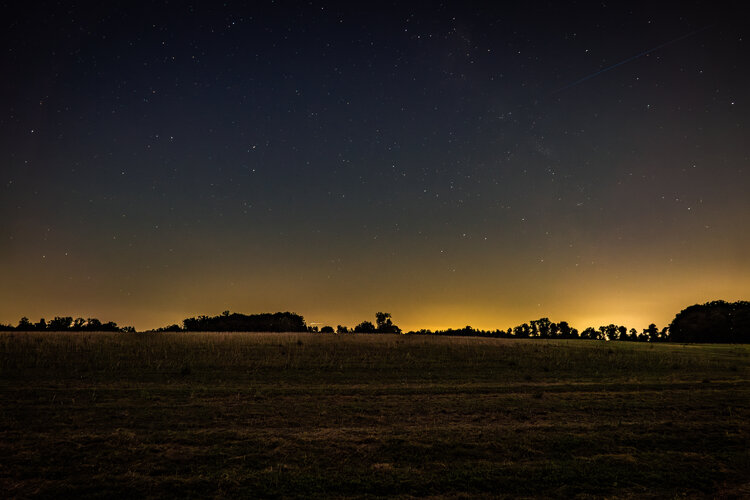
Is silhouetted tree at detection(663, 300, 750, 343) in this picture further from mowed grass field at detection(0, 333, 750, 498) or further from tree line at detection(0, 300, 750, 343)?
mowed grass field at detection(0, 333, 750, 498)

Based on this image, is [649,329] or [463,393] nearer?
[463,393]

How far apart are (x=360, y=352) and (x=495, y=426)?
18137 millimetres

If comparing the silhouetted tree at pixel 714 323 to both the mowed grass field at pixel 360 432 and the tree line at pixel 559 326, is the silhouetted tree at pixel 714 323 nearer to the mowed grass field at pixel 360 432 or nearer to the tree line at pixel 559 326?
the tree line at pixel 559 326

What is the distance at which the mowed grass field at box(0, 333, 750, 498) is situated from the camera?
28.2 feet

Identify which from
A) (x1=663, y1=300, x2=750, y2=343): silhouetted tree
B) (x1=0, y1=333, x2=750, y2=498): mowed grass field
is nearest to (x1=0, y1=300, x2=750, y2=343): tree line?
(x1=663, y1=300, x2=750, y2=343): silhouetted tree

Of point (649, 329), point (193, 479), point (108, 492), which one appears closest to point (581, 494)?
point (193, 479)

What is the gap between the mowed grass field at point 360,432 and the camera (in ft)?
28.2

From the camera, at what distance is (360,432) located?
38.0 feet

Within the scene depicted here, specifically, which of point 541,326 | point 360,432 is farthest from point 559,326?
point 360,432

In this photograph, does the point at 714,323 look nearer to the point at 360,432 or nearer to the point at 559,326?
the point at 559,326

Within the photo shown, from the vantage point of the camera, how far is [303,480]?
8.69m

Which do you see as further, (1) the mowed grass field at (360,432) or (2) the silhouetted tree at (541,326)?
(2) the silhouetted tree at (541,326)

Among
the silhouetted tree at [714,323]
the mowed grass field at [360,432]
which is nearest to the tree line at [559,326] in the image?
the silhouetted tree at [714,323]

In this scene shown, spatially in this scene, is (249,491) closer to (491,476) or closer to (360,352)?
(491,476)
